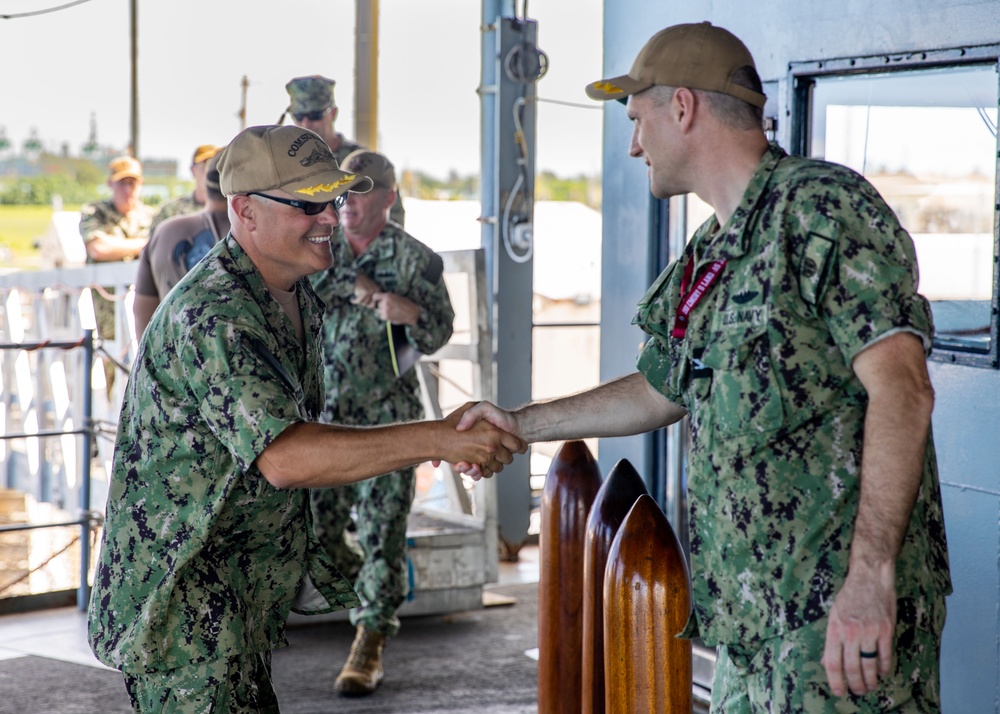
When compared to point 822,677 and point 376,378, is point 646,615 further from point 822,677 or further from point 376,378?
point 376,378

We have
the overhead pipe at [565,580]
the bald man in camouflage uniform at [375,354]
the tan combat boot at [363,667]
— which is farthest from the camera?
the bald man in camouflage uniform at [375,354]

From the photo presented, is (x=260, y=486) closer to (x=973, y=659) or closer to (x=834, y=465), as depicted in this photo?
(x=834, y=465)

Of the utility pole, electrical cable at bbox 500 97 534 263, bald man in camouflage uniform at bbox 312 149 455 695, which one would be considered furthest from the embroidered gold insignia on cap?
the utility pole

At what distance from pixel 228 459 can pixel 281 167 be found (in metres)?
0.65

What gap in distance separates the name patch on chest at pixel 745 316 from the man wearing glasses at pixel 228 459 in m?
0.76

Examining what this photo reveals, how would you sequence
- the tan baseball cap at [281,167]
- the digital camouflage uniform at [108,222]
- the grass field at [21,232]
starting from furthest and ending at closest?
the grass field at [21,232] → the digital camouflage uniform at [108,222] → the tan baseball cap at [281,167]

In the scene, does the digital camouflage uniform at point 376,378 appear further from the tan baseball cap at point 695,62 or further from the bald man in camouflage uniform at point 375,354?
the tan baseball cap at point 695,62

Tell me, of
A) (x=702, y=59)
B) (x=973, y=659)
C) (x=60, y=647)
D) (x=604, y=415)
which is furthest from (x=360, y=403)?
(x=702, y=59)

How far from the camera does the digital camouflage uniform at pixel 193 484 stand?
88.8 inches

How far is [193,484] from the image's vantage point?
7.74 feet

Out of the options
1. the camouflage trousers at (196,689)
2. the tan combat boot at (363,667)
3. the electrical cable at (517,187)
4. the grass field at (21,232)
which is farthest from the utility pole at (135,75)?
the camouflage trousers at (196,689)

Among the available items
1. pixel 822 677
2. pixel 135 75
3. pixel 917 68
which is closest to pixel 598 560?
pixel 822 677

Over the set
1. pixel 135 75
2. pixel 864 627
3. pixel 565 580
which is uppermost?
pixel 135 75

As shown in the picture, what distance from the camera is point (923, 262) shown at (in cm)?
340
